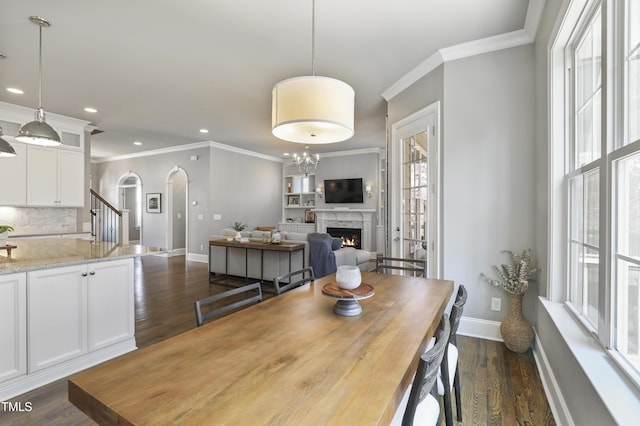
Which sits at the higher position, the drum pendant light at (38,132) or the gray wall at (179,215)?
the drum pendant light at (38,132)

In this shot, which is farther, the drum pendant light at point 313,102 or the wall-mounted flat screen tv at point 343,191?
the wall-mounted flat screen tv at point 343,191

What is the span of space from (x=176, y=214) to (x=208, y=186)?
7.85 ft

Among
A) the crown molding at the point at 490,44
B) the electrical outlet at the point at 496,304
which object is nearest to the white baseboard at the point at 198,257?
the crown molding at the point at 490,44

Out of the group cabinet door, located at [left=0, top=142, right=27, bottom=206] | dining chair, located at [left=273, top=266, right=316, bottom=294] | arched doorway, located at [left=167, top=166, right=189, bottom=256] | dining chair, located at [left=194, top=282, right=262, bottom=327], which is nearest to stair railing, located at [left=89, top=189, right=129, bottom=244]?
arched doorway, located at [left=167, top=166, right=189, bottom=256]

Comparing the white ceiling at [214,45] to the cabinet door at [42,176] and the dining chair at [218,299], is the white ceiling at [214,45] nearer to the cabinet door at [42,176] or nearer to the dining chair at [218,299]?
the cabinet door at [42,176]

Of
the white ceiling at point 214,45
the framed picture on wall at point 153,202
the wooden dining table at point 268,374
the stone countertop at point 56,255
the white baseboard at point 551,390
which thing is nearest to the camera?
the wooden dining table at point 268,374

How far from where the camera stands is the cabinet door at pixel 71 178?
509cm

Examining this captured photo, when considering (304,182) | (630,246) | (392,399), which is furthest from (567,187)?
(304,182)

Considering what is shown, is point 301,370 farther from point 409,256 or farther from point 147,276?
point 147,276

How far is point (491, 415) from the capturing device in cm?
188

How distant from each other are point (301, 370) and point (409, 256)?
2.87 m

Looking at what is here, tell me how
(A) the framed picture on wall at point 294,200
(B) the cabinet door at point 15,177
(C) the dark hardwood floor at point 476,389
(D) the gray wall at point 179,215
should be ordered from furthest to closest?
(A) the framed picture on wall at point 294,200, (D) the gray wall at point 179,215, (B) the cabinet door at point 15,177, (C) the dark hardwood floor at point 476,389

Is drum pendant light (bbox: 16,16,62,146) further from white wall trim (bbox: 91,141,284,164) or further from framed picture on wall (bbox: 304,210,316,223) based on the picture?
framed picture on wall (bbox: 304,210,316,223)

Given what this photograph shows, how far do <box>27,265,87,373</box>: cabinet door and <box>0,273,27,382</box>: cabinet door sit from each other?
1.3 inches
